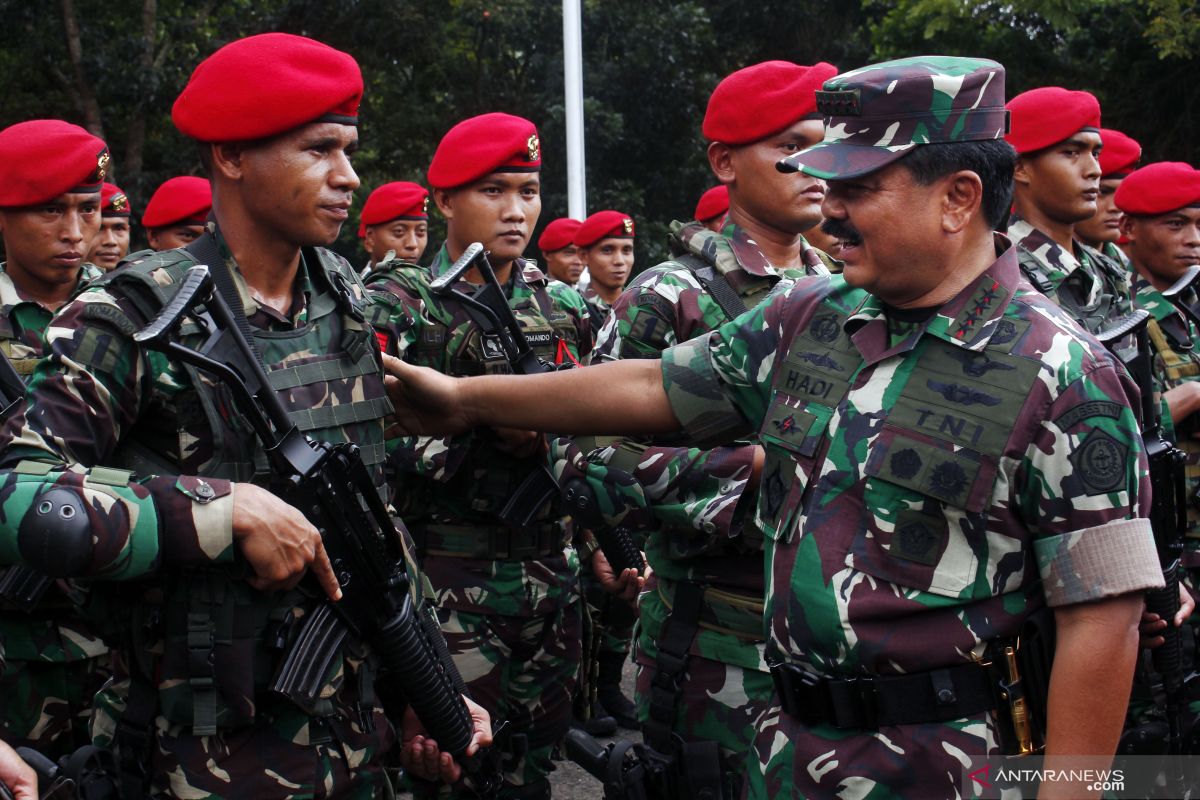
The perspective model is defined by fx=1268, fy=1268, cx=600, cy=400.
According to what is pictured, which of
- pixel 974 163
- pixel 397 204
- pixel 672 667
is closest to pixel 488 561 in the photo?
pixel 672 667

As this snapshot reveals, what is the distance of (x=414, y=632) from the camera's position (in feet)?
9.50

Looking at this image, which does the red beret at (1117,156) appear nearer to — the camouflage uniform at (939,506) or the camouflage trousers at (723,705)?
the camouflage trousers at (723,705)

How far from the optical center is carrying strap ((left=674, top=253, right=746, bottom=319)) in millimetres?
3695

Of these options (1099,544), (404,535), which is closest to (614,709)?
(404,535)

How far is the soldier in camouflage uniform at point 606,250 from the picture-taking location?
11.3m

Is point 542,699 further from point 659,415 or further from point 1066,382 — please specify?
point 1066,382

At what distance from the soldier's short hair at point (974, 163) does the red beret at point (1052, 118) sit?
8.63 ft

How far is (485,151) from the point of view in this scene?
16.6 ft

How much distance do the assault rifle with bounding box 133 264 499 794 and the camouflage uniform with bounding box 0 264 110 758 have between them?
1.52 meters

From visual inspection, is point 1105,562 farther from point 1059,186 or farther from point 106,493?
point 1059,186

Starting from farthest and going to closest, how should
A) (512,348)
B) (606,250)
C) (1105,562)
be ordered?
(606,250) < (512,348) < (1105,562)

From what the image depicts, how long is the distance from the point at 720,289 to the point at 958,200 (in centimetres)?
141

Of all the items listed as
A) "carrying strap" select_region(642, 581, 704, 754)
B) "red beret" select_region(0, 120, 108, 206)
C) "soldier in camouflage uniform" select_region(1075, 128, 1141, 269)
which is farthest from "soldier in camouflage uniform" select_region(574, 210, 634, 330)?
"carrying strap" select_region(642, 581, 704, 754)

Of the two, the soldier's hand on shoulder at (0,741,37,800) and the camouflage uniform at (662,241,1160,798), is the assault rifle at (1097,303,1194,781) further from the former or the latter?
the soldier's hand on shoulder at (0,741,37,800)
